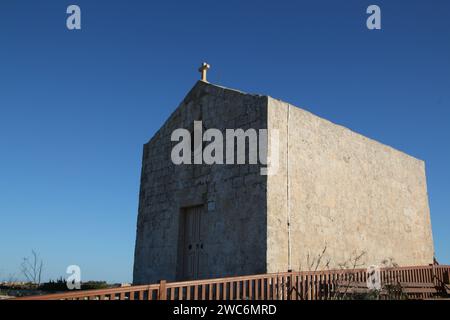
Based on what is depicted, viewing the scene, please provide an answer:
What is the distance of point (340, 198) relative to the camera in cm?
1130

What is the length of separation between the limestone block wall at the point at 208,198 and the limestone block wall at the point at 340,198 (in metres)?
0.48

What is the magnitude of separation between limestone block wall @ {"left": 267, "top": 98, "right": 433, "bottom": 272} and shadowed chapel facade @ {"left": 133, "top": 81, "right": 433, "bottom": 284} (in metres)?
0.03

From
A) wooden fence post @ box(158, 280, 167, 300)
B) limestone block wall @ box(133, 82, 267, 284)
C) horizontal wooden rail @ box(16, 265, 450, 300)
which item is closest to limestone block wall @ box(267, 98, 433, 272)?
limestone block wall @ box(133, 82, 267, 284)

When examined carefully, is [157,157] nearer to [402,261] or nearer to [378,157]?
[378,157]

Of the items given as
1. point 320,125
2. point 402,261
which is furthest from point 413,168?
point 320,125

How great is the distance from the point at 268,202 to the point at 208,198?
1954 mm

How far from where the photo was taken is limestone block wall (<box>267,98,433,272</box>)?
378 inches

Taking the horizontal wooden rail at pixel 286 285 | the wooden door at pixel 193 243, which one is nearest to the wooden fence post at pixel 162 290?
the horizontal wooden rail at pixel 286 285

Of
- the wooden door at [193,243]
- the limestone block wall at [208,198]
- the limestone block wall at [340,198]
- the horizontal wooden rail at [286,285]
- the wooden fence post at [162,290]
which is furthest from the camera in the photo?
the wooden door at [193,243]

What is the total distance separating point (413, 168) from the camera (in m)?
14.9

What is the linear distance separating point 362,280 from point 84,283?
7.94 meters

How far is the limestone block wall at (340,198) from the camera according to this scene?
9602 millimetres

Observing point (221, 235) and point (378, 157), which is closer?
point (221, 235)

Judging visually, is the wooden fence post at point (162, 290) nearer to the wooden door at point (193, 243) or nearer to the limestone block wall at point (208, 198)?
the limestone block wall at point (208, 198)
